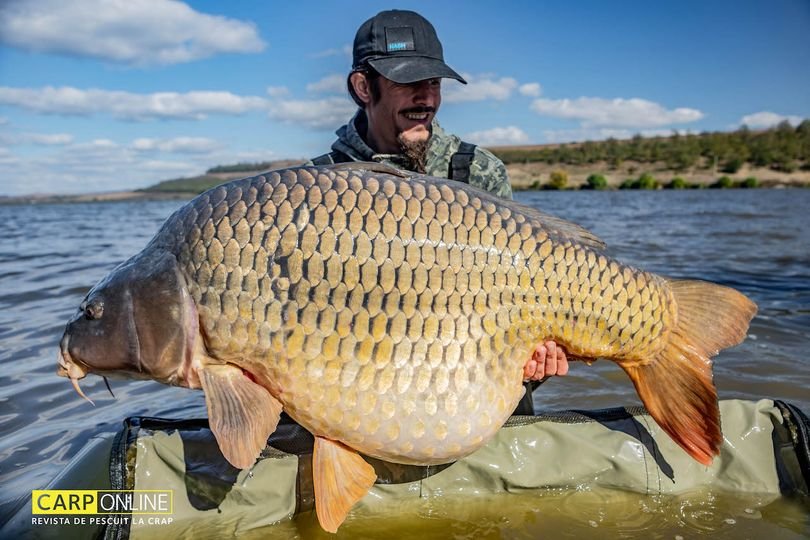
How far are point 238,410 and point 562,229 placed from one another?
1053mm

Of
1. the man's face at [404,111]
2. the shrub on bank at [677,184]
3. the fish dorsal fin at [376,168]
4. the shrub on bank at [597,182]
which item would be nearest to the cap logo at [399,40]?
the man's face at [404,111]

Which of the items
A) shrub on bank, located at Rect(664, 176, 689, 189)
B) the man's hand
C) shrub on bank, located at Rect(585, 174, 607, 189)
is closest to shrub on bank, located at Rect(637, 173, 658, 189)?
shrub on bank, located at Rect(664, 176, 689, 189)

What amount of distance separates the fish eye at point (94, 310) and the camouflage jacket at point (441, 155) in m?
1.30

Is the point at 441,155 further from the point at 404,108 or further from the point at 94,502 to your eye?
the point at 94,502

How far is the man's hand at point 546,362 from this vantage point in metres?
1.88

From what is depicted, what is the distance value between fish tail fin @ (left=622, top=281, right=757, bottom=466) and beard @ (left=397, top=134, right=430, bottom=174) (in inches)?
48.1

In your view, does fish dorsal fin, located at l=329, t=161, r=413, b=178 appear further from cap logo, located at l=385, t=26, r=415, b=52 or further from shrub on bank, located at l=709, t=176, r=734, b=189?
shrub on bank, located at l=709, t=176, r=734, b=189

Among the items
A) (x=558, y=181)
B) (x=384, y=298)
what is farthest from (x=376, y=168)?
(x=558, y=181)

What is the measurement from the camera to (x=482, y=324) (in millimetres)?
1746

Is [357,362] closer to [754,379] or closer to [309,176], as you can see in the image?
[309,176]

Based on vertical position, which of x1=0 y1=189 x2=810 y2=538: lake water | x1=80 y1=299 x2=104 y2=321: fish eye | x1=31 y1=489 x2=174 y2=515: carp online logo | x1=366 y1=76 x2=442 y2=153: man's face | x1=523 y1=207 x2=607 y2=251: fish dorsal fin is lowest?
x1=0 y1=189 x2=810 y2=538: lake water

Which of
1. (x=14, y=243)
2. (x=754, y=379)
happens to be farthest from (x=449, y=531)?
(x=14, y=243)

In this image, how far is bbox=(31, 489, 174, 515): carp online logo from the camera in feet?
5.99

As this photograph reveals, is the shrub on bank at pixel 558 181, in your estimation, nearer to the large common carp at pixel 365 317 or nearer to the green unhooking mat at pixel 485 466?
the green unhooking mat at pixel 485 466
